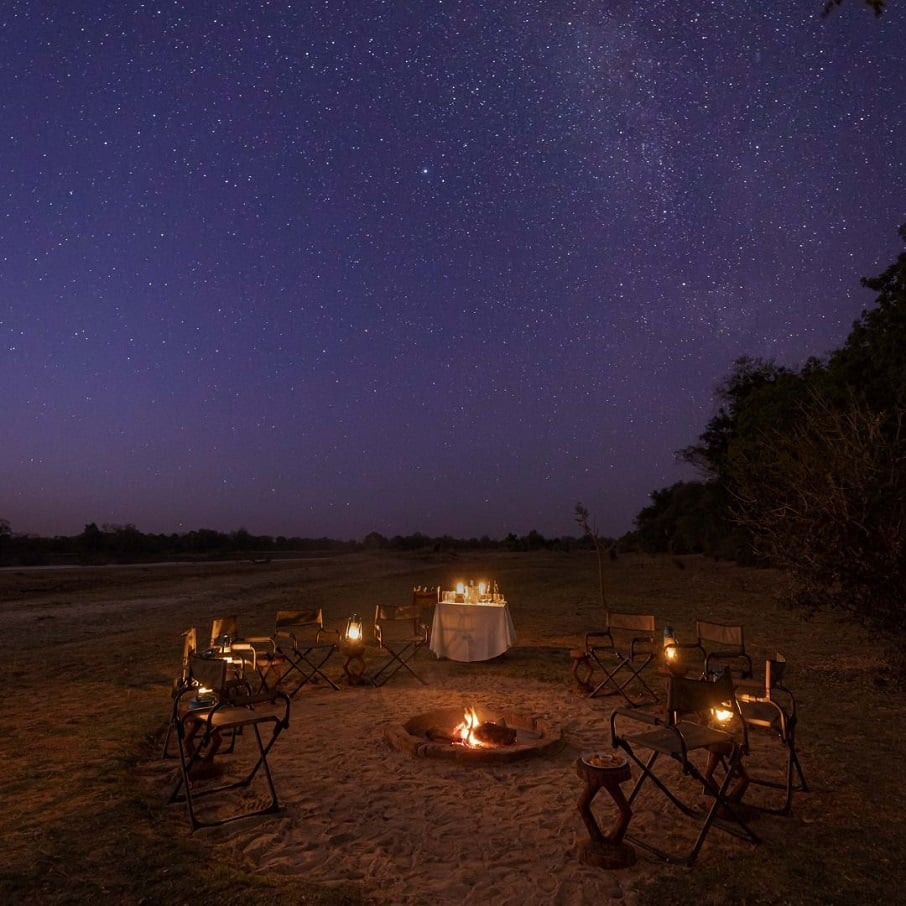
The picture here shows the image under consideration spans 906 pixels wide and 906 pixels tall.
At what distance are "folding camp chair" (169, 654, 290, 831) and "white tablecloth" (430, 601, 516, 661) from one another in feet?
14.4

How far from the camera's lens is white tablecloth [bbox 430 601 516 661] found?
9914mm

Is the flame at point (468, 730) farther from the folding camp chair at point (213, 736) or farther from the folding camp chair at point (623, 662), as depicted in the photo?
the folding camp chair at point (623, 662)

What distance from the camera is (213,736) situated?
5.38 meters

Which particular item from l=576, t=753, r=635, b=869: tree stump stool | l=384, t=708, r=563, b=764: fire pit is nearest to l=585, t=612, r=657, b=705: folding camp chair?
l=384, t=708, r=563, b=764: fire pit

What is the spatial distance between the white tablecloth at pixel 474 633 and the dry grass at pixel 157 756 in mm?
249

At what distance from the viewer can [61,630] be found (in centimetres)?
1625

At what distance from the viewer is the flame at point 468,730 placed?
6051 mm

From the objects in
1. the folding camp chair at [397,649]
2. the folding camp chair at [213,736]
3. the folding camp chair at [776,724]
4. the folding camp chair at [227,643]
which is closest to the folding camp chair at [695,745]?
the folding camp chair at [776,724]

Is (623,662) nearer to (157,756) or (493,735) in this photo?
(493,735)

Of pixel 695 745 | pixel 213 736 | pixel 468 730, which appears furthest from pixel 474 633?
pixel 695 745

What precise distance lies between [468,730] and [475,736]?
105 mm

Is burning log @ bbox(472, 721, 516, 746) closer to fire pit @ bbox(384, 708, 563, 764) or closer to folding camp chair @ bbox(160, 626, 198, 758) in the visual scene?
fire pit @ bbox(384, 708, 563, 764)

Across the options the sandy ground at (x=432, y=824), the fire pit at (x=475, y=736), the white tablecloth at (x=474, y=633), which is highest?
the white tablecloth at (x=474, y=633)

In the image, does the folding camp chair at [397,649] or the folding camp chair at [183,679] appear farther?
the folding camp chair at [397,649]
